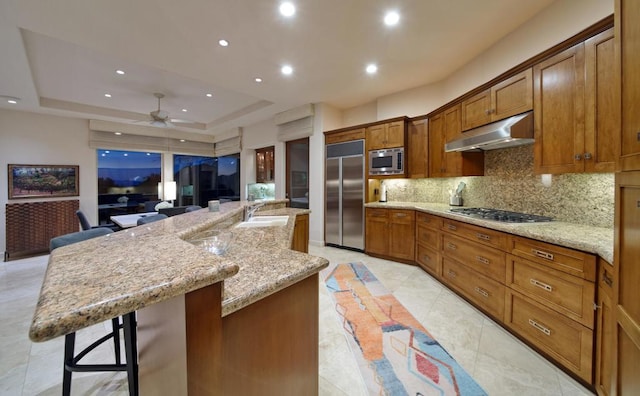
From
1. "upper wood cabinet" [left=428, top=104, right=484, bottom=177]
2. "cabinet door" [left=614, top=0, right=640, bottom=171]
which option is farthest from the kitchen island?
"upper wood cabinet" [left=428, top=104, right=484, bottom=177]

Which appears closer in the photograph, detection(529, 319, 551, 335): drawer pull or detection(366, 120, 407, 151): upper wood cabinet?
detection(529, 319, 551, 335): drawer pull

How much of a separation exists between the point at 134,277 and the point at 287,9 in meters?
2.62

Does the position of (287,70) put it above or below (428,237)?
above

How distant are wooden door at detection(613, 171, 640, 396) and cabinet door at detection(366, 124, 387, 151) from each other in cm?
327

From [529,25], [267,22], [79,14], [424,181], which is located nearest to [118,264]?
[267,22]

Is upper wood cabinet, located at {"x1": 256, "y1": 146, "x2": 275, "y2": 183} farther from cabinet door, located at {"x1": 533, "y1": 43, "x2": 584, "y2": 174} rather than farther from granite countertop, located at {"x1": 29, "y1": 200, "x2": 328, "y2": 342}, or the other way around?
granite countertop, located at {"x1": 29, "y1": 200, "x2": 328, "y2": 342}

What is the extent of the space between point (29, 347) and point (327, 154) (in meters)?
4.43

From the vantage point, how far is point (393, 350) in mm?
1929

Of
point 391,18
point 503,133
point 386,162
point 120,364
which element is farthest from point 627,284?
point 386,162

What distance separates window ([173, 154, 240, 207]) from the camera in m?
7.27

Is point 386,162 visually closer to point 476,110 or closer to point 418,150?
point 418,150

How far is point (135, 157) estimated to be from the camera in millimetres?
6391

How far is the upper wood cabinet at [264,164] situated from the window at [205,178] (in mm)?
831

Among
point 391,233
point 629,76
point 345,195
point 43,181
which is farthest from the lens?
point 43,181
